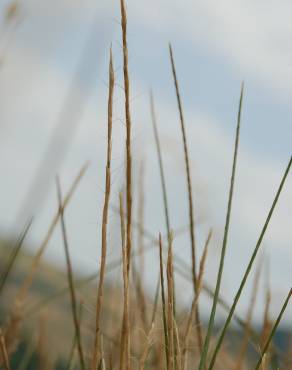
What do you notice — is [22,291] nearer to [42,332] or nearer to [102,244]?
[42,332]

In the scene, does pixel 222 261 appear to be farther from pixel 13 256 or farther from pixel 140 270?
pixel 140 270

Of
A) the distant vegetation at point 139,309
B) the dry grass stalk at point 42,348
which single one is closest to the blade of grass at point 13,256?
the distant vegetation at point 139,309

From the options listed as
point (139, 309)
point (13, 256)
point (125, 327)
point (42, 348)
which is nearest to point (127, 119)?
point (125, 327)

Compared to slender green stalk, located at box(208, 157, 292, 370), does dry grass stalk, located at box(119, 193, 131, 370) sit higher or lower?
lower

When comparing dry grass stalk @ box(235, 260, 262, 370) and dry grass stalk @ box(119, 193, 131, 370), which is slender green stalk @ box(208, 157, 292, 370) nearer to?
dry grass stalk @ box(119, 193, 131, 370)

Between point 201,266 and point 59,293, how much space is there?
394mm

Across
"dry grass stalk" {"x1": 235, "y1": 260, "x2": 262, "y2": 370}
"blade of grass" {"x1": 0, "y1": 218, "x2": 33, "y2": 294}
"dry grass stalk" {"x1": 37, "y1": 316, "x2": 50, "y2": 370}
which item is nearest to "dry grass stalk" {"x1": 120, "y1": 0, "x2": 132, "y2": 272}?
"blade of grass" {"x1": 0, "y1": 218, "x2": 33, "y2": 294}

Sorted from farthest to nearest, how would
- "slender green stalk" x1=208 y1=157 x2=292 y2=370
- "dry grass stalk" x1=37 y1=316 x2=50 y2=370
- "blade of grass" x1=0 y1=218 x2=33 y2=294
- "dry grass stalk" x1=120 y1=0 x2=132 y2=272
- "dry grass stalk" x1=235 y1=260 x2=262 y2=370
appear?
"dry grass stalk" x1=37 y1=316 x2=50 y2=370 < "dry grass stalk" x1=235 y1=260 x2=262 y2=370 < "blade of grass" x1=0 y1=218 x2=33 y2=294 < "slender green stalk" x1=208 y1=157 x2=292 y2=370 < "dry grass stalk" x1=120 y1=0 x2=132 y2=272

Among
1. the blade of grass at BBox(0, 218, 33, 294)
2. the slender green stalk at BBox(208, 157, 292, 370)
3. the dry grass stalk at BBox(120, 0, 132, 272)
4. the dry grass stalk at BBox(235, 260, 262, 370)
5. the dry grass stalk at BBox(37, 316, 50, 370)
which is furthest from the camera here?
the dry grass stalk at BBox(37, 316, 50, 370)

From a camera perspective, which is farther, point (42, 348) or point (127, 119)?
point (42, 348)

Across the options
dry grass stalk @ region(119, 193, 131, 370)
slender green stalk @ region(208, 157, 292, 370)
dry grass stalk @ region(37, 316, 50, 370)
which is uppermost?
dry grass stalk @ region(37, 316, 50, 370)

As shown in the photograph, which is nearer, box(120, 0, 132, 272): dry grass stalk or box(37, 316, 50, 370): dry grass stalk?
box(120, 0, 132, 272): dry grass stalk

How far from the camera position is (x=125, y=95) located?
612 mm

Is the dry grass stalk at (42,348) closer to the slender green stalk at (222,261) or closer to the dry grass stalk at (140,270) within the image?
the dry grass stalk at (140,270)
